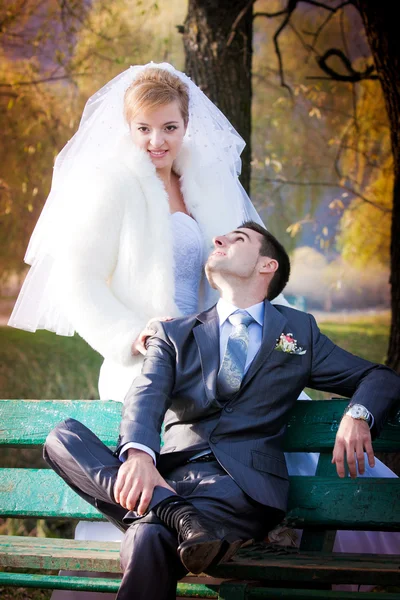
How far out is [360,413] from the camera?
2.78 meters

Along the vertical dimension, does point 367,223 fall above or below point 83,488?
above

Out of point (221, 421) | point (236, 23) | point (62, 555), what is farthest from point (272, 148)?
point (62, 555)

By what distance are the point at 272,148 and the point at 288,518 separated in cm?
556

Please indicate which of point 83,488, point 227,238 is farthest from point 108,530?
point 227,238

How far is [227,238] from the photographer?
3266 mm

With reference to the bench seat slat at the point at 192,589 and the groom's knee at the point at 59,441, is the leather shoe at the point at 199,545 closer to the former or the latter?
the bench seat slat at the point at 192,589

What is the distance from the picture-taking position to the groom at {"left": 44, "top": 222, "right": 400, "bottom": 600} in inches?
101

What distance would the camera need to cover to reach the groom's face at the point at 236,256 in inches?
125

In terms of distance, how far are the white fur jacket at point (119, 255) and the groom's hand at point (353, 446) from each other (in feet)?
3.32

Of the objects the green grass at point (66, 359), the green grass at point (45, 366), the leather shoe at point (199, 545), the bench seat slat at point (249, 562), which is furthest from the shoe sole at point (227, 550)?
the green grass at point (66, 359)

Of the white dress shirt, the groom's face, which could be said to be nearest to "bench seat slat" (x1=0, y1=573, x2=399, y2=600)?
the white dress shirt

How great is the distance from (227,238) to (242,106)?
7.04 feet

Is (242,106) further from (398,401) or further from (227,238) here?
(398,401)

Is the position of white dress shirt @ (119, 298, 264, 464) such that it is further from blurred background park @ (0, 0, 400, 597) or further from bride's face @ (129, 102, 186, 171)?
blurred background park @ (0, 0, 400, 597)
